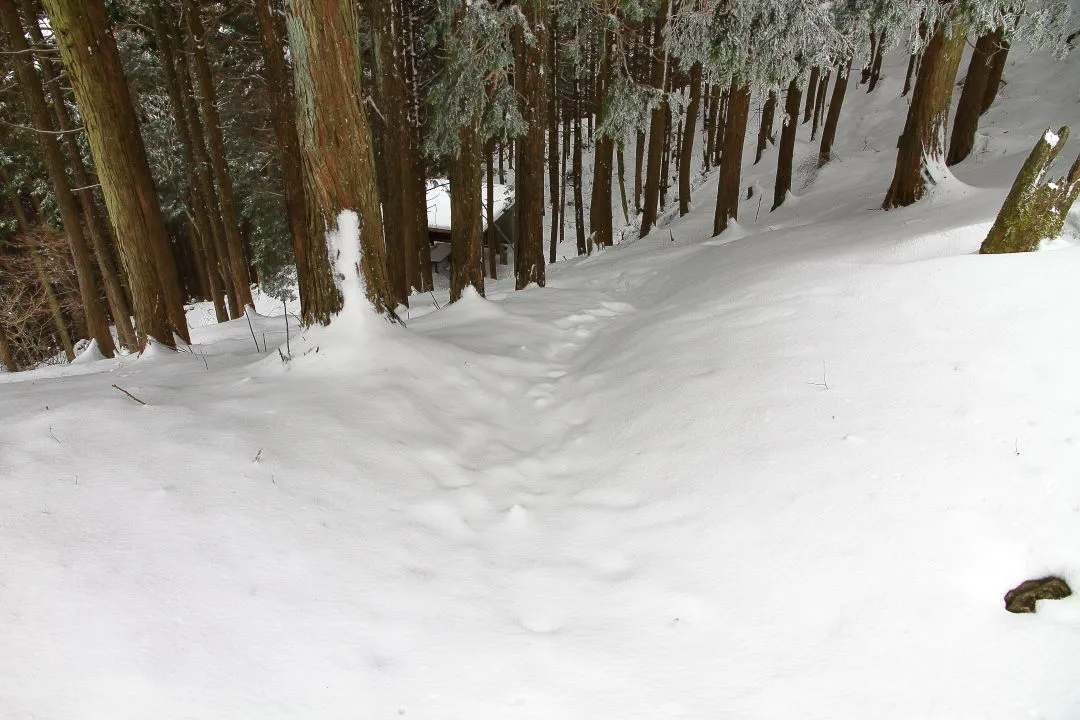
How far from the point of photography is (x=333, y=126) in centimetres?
499

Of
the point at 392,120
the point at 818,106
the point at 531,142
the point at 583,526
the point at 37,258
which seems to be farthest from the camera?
the point at 818,106

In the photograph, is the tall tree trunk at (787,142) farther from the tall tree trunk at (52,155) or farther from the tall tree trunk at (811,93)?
the tall tree trunk at (52,155)

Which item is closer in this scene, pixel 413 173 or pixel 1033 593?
pixel 1033 593

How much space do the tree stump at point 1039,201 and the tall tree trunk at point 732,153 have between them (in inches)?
253

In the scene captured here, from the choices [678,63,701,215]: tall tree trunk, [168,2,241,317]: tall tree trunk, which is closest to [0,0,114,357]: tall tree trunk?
[168,2,241,317]: tall tree trunk

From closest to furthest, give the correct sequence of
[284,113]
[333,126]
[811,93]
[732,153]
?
[333,126], [284,113], [732,153], [811,93]

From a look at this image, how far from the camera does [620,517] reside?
346 centimetres

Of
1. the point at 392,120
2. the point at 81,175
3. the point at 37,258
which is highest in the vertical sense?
the point at 392,120

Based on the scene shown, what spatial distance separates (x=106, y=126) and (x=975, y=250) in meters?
9.39

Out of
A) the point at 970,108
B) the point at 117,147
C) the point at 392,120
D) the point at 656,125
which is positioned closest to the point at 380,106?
the point at 392,120

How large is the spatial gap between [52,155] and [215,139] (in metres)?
2.96

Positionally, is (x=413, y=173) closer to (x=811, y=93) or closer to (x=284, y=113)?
(x=284, y=113)

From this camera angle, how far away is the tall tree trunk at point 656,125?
45.2 feet

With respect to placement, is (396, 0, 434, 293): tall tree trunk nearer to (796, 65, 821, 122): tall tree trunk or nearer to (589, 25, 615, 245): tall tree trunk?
(589, 25, 615, 245): tall tree trunk
